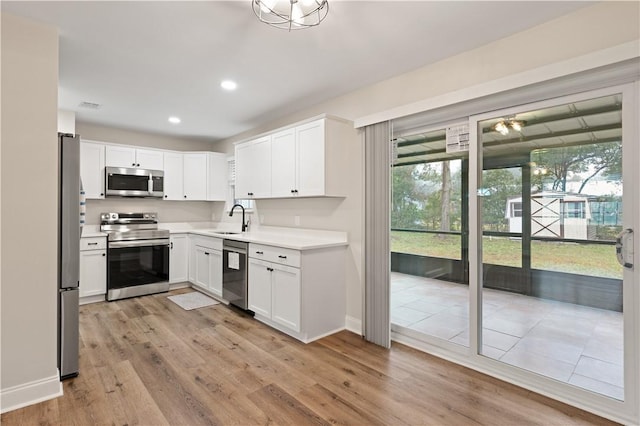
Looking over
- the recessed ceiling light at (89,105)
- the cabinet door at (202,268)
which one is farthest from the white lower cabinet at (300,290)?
the recessed ceiling light at (89,105)

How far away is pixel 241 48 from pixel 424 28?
4.60 ft

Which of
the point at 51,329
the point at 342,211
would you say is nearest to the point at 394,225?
the point at 342,211

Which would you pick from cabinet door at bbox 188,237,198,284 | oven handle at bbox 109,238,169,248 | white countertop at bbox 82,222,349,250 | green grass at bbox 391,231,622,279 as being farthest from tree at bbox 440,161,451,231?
oven handle at bbox 109,238,169,248

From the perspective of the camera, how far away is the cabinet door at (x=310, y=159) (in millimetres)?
3396

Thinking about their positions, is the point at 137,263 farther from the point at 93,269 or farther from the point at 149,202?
the point at 149,202

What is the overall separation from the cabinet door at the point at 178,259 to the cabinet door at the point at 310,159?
8.69ft

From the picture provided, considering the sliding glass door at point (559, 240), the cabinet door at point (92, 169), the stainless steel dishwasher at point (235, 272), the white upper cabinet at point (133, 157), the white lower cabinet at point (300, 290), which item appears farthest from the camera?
the white upper cabinet at point (133, 157)

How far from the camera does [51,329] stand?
7.45 ft

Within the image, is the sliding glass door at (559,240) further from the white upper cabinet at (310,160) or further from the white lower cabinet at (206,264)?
the white lower cabinet at (206,264)

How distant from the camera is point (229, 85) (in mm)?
3389

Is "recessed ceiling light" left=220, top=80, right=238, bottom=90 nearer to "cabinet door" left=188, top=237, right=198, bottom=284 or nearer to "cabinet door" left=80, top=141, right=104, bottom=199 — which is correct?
"cabinet door" left=80, top=141, right=104, bottom=199

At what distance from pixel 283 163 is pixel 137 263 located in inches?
106

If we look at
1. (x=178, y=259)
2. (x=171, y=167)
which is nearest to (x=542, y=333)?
(x=178, y=259)

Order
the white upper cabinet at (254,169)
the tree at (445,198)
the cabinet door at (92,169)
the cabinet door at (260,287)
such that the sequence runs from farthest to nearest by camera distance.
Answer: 1. the cabinet door at (92,169)
2. the white upper cabinet at (254,169)
3. the cabinet door at (260,287)
4. the tree at (445,198)
